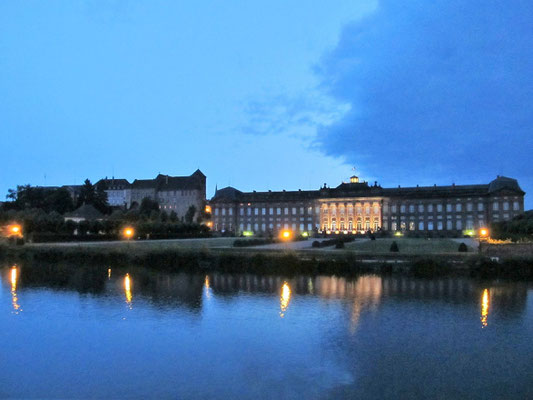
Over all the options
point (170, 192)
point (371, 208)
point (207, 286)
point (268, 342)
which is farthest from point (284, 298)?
point (170, 192)

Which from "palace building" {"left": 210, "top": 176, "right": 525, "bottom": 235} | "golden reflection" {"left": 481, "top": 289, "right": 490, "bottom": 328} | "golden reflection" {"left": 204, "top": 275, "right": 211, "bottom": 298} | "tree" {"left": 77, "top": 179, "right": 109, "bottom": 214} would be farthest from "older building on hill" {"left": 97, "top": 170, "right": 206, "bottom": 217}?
"golden reflection" {"left": 481, "top": 289, "right": 490, "bottom": 328}

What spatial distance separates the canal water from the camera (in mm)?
9188

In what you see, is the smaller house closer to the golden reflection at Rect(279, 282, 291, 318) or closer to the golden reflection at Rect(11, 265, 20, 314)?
the golden reflection at Rect(11, 265, 20, 314)

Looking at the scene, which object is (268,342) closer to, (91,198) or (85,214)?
(85,214)

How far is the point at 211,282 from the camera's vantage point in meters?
22.9

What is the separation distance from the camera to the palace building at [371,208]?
80.9m

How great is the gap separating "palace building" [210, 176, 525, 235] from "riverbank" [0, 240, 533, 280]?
159 ft

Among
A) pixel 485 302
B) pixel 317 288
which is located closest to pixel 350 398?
pixel 485 302

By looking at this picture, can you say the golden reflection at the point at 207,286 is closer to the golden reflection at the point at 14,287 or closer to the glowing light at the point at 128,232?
the golden reflection at the point at 14,287

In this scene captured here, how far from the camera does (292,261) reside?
2705 centimetres

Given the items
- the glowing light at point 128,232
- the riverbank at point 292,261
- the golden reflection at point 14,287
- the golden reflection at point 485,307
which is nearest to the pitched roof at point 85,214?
the glowing light at point 128,232

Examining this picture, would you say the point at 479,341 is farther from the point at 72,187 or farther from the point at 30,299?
the point at 72,187

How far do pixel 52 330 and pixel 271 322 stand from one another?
227 inches

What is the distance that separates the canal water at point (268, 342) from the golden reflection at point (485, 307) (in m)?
0.09
